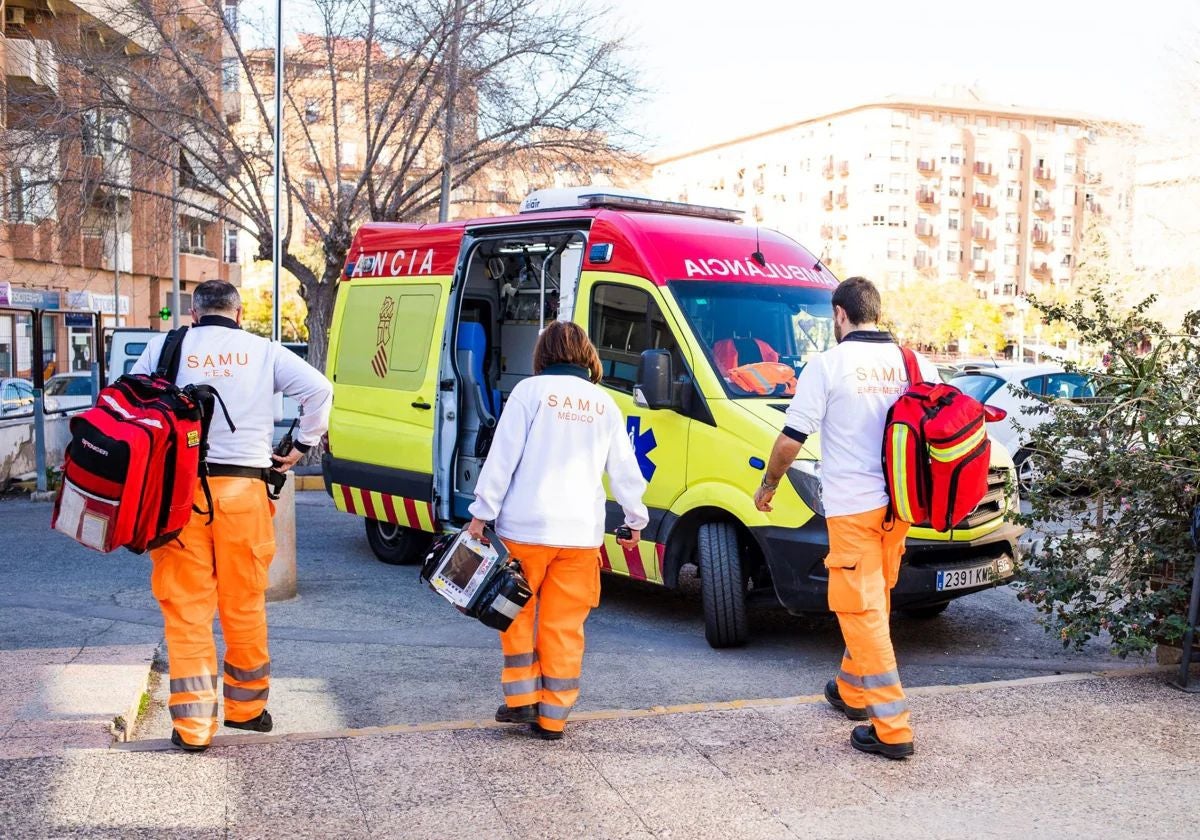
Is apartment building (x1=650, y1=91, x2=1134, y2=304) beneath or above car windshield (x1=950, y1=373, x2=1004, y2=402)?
above

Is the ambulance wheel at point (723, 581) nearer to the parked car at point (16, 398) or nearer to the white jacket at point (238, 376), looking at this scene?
the white jacket at point (238, 376)

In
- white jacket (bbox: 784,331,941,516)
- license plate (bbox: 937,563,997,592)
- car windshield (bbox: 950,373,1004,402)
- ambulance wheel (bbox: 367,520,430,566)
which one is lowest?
ambulance wheel (bbox: 367,520,430,566)

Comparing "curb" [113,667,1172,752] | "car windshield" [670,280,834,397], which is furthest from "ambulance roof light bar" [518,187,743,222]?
"curb" [113,667,1172,752]

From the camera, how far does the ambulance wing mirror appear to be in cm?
702

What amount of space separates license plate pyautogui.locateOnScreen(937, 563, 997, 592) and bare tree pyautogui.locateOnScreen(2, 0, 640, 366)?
12.8 metres

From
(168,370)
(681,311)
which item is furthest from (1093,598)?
(168,370)

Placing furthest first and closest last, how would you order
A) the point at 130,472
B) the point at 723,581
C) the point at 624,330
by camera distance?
the point at 624,330 → the point at 723,581 → the point at 130,472

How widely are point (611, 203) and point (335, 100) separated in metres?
12.5

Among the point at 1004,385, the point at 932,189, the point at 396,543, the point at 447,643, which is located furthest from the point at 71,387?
the point at 932,189

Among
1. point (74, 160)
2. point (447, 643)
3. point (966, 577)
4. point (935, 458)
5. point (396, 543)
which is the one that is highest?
point (74, 160)

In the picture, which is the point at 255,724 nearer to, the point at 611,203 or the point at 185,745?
the point at 185,745

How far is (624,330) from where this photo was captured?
7.77 m

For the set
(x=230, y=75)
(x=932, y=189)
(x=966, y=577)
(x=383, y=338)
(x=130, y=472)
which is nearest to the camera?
(x=130, y=472)

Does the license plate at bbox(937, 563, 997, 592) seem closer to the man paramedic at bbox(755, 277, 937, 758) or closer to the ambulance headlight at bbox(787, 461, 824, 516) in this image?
the ambulance headlight at bbox(787, 461, 824, 516)
